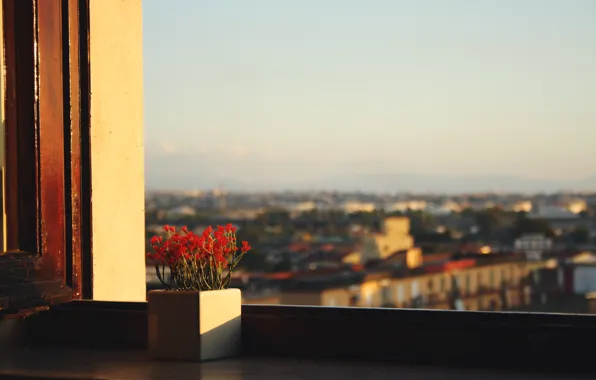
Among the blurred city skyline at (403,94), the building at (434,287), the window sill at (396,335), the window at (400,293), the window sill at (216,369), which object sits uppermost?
the blurred city skyline at (403,94)

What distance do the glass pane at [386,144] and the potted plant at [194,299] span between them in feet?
3.66

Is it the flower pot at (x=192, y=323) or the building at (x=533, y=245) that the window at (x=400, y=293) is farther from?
the flower pot at (x=192, y=323)

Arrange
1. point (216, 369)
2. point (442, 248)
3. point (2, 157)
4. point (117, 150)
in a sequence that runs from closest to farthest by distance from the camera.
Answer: point (216, 369), point (2, 157), point (117, 150), point (442, 248)

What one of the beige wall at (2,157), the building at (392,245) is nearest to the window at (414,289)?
the building at (392,245)

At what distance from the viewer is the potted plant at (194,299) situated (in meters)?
2.67

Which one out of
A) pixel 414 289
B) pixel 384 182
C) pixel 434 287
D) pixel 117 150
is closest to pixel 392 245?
pixel 384 182

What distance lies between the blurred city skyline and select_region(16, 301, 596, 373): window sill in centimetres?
1158

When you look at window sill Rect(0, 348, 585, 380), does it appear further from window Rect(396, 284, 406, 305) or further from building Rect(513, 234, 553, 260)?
window Rect(396, 284, 406, 305)

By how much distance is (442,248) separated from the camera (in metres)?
15.8

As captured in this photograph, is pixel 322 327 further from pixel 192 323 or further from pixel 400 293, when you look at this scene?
pixel 400 293

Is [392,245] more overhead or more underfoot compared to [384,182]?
more underfoot

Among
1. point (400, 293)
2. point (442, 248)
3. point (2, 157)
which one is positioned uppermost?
point (2, 157)

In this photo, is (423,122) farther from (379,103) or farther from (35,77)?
(35,77)

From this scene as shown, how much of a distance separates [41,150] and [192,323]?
72 cm
